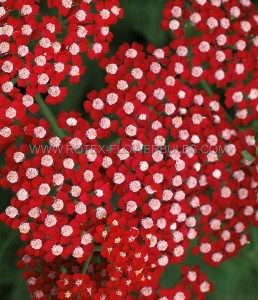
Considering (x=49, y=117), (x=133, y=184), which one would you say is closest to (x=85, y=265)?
(x=133, y=184)

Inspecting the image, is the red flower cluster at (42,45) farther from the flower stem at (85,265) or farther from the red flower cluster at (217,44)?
the flower stem at (85,265)

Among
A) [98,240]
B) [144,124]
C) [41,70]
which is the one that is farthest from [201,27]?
[98,240]

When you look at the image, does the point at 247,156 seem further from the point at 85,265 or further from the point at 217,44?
the point at 85,265

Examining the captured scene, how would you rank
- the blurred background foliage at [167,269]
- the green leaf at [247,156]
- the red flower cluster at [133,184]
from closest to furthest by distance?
the red flower cluster at [133,184] → the green leaf at [247,156] → the blurred background foliage at [167,269]

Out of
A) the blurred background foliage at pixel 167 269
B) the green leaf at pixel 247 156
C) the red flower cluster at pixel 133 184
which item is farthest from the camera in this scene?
the blurred background foliage at pixel 167 269

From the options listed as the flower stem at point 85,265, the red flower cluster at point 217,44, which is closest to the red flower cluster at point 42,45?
the red flower cluster at point 217,44

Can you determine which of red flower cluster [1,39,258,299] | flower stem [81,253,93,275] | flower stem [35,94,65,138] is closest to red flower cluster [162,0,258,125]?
red flower cluster [1,39,258,299]
